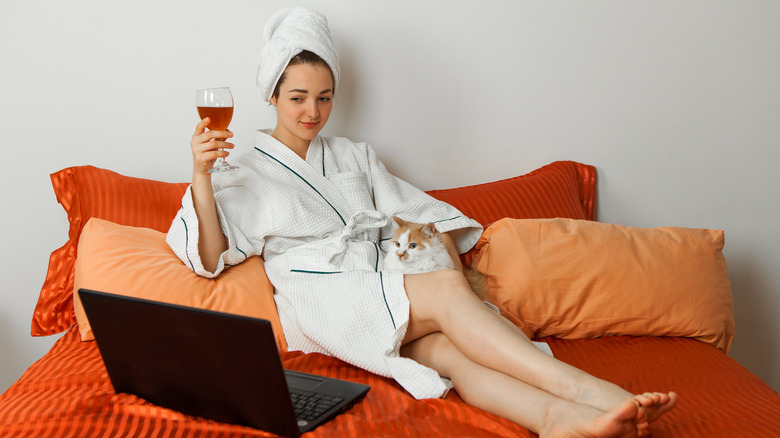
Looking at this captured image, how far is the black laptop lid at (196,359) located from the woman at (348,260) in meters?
0.36

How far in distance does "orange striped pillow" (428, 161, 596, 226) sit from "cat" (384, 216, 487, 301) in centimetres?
25

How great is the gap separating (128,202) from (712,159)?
2.03 m

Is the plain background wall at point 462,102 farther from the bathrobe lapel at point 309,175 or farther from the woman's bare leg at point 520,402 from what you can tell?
the woman's bare leg at point 520,402

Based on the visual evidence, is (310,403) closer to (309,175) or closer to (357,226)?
(357,226)

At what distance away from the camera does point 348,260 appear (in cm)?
159

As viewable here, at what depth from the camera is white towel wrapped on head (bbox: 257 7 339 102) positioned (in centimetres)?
170

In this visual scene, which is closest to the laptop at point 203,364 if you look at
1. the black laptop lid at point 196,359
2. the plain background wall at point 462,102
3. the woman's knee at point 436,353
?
the black laptop lid at point 196,359

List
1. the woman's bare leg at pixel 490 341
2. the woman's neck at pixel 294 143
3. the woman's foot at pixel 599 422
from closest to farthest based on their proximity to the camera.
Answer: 1. the woman's foot at pixel 599 422
2. the woman's bare leg at pixel 490 341
3. the woman's neck at pixel 294 143

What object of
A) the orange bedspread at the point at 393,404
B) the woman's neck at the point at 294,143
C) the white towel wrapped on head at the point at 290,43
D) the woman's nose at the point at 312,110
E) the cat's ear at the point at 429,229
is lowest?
the orange bedspread at the point at 393,404

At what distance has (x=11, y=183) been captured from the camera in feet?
6.17

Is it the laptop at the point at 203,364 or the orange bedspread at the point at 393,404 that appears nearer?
the laptop at the point at 203,364

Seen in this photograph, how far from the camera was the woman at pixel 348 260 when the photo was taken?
1.11 meters

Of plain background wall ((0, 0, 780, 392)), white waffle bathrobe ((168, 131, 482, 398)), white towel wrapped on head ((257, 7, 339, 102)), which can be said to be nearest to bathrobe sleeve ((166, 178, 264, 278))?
white waffle bathrobe ((168, 131, 482, 398))

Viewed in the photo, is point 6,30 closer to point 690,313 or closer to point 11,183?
point 11,183
